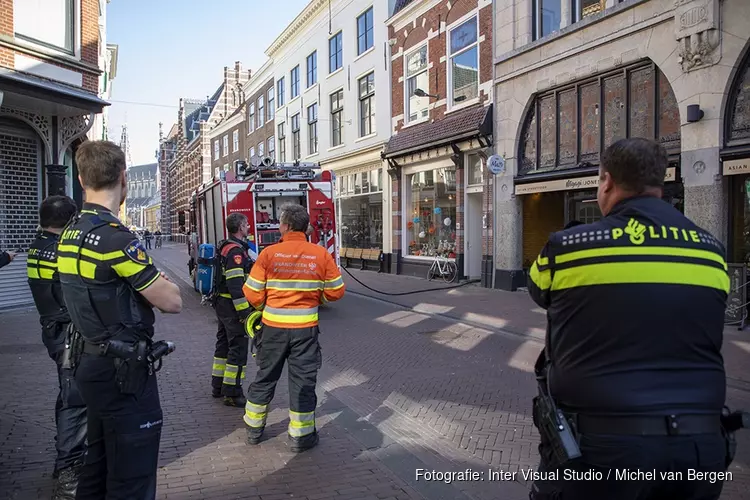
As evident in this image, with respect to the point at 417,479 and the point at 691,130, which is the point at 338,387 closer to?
the point at 417,479

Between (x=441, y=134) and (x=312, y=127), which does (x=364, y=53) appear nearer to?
(x=312, y=127)

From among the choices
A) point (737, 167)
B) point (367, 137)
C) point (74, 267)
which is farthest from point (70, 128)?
point (737, 167)

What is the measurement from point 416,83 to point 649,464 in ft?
58.3

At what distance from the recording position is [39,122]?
1150 centimetres

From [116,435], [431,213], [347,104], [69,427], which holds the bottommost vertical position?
[69,427]

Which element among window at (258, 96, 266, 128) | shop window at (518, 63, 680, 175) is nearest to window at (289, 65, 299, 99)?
window at (258, 96, 266, 128)

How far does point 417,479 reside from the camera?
3881 mm

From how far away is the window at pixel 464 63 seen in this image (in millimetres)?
15602

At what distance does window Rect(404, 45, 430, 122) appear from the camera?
58.7 feet

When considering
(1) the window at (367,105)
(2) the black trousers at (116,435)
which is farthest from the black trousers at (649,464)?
(1) the window at (367,105)

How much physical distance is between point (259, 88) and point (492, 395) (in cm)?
3285

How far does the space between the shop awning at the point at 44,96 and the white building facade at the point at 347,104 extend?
1088cm

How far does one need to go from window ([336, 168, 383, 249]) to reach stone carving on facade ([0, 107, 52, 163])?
37.4 feet

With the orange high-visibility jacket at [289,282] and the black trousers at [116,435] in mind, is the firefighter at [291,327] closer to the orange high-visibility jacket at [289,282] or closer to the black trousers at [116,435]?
the orange high-visibility jacket at [289,282]
